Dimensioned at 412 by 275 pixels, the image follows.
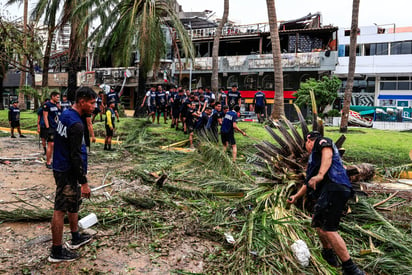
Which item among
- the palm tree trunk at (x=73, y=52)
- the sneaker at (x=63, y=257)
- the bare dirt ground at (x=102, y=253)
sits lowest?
the bare dirt ground at (x=102, y=253)

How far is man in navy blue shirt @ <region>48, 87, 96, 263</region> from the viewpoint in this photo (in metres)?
3.61

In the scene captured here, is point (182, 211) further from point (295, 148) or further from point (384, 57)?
point (384, 57)

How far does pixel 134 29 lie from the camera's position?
592 inches

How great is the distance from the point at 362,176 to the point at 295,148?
4.69ft

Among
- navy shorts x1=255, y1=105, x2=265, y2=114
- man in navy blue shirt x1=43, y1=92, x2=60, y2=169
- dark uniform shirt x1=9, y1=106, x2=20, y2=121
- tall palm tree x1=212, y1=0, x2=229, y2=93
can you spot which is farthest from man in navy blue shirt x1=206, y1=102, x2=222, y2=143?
tall palm tree x1=212, y1=0, x2=229, y2=93

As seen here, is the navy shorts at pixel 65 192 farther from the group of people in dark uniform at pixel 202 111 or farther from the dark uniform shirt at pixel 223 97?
the dark uniform shirt at pixel 223 97

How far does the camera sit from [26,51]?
20.9 m

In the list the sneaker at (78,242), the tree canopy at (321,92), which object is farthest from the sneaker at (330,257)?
the tree canopy at (321,92)

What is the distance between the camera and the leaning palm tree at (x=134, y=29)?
1478 cm

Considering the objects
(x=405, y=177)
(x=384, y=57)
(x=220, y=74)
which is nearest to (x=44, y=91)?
(x=220, y=74)

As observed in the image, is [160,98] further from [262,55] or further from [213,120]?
[262,55]

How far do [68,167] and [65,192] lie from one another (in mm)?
257

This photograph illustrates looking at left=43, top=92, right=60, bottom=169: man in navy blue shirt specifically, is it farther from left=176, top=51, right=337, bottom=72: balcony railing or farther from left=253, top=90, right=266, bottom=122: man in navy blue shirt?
left=176, top=51, right=337, bottom=72: balcony railing

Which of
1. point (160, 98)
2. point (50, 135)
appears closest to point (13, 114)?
point (160, 98)
